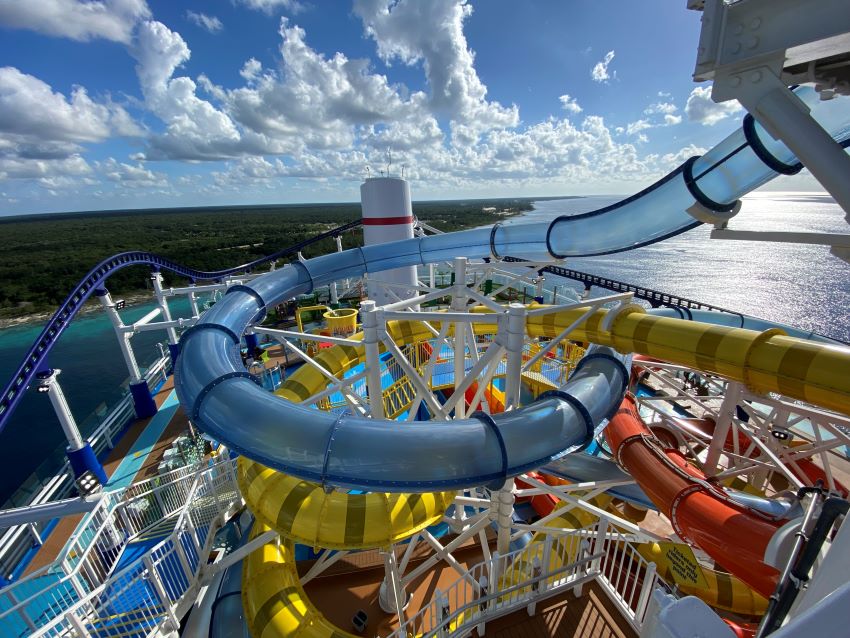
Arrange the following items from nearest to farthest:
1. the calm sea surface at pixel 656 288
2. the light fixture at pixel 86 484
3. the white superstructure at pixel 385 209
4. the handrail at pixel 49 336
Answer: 1. the light fixture at pixel 86 484
2. the handrail at pixel 49 336
3. the white superstructure at pixel 385 209
4. the calm sea surface at pixel 656 288

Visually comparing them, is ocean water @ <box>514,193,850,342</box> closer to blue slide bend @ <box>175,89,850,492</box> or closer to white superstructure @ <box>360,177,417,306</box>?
white superstructure @ <box>360,177,417,306</box>

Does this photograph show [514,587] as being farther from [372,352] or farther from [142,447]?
[142,447]

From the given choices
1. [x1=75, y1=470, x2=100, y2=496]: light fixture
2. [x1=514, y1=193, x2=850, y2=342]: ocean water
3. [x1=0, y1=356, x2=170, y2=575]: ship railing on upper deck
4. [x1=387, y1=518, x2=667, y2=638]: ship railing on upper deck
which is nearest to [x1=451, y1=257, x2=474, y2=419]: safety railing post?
[x1=387, y1=518, x2=667, y2=638]: ship railing on upper deck

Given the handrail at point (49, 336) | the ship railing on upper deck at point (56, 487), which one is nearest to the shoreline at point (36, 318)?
the ship railing on upper deck at point (56, 487)

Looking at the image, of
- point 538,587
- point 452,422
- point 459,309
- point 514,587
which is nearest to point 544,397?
point 452,422

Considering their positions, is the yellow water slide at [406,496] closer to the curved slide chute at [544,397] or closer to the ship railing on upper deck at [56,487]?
the curved slide chute at [544,397]

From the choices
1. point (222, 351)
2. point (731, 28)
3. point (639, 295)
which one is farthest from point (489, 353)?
point (639, 295)
